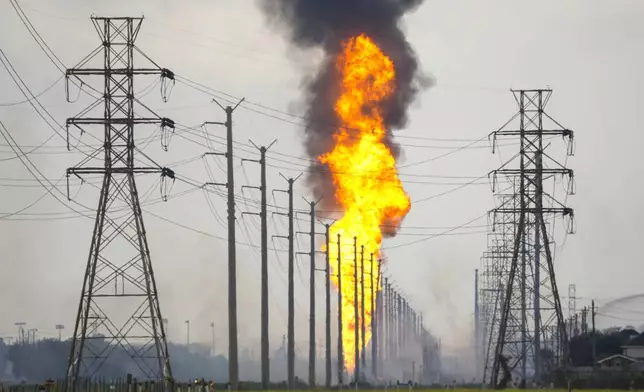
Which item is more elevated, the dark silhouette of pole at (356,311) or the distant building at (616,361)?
the dark silhouette of pole at (356,311)

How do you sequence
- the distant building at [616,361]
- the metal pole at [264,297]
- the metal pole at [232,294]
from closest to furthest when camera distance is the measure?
the metal pole at [232,294], the metal pole at [264,297], the distant building at [616,361]

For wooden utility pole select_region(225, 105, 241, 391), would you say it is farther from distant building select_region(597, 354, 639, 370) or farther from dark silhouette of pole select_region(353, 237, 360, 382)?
distant building select_region(597, 354, 639, 370)

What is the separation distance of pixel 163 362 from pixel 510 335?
186ft

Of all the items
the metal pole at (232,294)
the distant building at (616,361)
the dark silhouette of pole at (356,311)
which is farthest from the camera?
the distant building at (616,361)

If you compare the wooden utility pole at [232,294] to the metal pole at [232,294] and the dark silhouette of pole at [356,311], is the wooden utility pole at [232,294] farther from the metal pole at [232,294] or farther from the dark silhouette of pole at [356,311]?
the dark silhouette of pole at [356,311]

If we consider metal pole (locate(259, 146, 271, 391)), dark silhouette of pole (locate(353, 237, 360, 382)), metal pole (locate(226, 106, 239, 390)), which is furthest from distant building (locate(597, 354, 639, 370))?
metal pole (locate(226, 106, 239, 390))

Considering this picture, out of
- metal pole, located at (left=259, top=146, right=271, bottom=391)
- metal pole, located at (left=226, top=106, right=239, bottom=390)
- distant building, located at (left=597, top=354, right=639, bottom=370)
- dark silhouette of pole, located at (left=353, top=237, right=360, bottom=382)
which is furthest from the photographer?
distant building, located at (left=597, top=354, right=639, bottom=370)

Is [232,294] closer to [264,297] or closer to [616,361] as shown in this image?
[264,297]

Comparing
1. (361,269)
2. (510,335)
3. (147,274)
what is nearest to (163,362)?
(147,274)

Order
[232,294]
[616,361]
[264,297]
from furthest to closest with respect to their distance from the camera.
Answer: [616,361] → [264,297] → [232,294]

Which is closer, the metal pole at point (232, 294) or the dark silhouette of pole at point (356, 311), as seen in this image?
the metal pole at point (232, 294)

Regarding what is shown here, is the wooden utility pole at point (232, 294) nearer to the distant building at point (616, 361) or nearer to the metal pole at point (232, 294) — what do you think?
the metal pole at point (232, 294)

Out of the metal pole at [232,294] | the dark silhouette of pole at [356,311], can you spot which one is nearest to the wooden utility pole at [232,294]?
the metal pole at [232,294]

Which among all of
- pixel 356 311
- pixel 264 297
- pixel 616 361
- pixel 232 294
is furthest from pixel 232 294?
pixel 616 361
